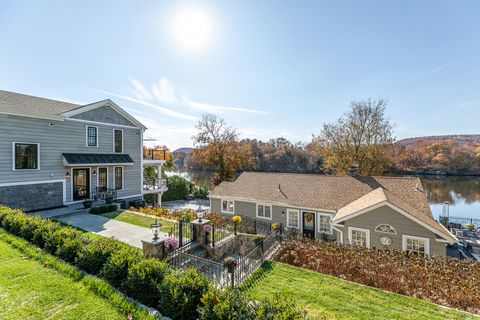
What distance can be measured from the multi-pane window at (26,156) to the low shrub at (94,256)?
10.7 metres

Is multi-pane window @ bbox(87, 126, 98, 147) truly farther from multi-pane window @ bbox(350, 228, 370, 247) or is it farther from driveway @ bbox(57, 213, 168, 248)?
multi-pane window @ bbox(350, 228, 370, 247)

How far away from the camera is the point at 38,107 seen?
1394 cm

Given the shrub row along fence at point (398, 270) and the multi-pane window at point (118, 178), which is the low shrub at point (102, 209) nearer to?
the multi-pane window at point (118, 178)

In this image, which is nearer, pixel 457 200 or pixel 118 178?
pixel 118 178

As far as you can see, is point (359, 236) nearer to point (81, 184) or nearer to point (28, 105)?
point (81, 184)

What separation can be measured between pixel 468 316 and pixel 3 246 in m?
12.1

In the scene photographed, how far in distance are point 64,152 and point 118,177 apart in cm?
388

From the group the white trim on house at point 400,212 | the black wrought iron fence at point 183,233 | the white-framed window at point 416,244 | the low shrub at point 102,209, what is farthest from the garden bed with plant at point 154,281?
the white-framed window at point 416,244

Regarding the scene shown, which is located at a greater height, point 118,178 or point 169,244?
point 118,178

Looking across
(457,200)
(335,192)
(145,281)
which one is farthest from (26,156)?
(457,200)

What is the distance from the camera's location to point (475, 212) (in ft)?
86.2

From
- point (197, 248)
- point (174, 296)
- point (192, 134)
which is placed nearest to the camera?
point (174, 296)

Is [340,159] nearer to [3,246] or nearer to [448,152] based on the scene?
[3,246]

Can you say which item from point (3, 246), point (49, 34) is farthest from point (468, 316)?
point (49, 34)
